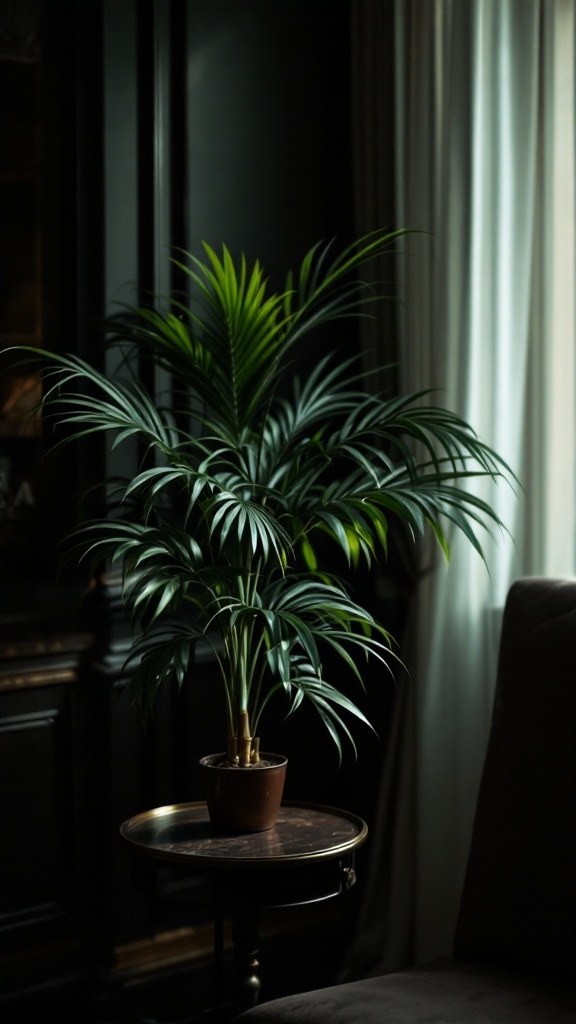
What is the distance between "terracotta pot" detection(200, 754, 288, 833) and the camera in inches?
79.7

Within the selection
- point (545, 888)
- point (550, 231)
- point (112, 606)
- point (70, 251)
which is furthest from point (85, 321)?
point (545, 888)

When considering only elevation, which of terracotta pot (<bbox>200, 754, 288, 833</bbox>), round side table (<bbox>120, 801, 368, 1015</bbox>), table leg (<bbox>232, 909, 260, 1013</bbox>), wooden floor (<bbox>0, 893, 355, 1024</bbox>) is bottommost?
wooden floor (<bbox>0, 893, 355, 1024</bbox>)

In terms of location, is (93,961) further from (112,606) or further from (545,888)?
(545,888)

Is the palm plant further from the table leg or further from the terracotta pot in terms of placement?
the table leg

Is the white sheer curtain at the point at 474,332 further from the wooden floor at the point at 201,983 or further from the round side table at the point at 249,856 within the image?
the round side table at the point at 249,856

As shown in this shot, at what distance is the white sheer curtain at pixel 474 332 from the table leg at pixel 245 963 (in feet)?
1.99

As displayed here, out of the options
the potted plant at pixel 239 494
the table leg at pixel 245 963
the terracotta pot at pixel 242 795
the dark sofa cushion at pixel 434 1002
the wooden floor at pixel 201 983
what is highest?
the potted plant at pixel 239 494

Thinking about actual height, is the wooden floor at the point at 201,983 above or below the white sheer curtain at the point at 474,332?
below

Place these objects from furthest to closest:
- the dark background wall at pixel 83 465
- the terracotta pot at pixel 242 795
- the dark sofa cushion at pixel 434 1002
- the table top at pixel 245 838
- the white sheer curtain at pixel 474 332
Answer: the white sheer curtain at pixel 474 332 → the dark background wall at pixel 83 465 → the terracotta pot at pixel 242 795 → the table top at pixel 245 838 → the dark sofa cushion at pixel 434 1002

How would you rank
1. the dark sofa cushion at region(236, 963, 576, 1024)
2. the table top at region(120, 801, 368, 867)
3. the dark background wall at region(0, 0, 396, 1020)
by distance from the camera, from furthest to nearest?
the dark background wall at region(0, 0, 396, 1020) < the table top at region(120, 801, 368, 867) < the dark sofa cushion at region(236, 963, 576, 1024)

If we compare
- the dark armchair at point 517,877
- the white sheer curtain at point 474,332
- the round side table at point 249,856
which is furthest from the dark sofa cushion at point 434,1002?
the white sheer curtain at point 474,332

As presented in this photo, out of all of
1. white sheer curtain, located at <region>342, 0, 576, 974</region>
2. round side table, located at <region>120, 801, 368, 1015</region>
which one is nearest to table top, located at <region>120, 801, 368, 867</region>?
round side table, located at <region>120, 801, 368, 1015</region>

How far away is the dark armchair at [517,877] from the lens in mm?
1785

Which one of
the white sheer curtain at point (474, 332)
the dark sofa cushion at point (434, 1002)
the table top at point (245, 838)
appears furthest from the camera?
the white sheer curtain at point (474, 332)
